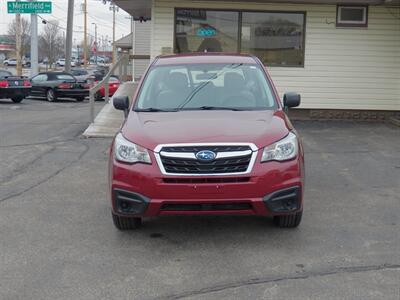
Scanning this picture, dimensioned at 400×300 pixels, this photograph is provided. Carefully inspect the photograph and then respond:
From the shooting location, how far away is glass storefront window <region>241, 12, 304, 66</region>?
1402 cm

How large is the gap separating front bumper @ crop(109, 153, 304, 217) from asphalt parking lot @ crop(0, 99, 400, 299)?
0.39 meters

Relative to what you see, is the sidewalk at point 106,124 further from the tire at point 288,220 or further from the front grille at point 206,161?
the front grille at point 206,161

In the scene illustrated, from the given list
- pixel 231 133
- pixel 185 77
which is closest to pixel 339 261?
pixel 231 133

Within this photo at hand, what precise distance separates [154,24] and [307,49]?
379cm

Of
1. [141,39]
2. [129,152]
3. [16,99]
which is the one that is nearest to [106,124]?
[129,152]

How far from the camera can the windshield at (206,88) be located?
629cm

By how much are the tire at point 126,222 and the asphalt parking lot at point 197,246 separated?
64 millimetres

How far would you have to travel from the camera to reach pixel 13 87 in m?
23.9

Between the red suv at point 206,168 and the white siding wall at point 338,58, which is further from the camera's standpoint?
the white siding wall at point 338,58

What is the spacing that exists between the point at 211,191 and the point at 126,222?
1.12 meters

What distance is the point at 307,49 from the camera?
14133mm

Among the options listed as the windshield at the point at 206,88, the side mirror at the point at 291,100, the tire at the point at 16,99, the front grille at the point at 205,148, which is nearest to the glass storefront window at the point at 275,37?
the windshield at the point at 206,88

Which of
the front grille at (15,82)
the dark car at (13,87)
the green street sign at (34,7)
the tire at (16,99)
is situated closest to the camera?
the dark car at (13,87)

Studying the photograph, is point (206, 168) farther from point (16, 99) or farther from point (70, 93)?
point (70, 93)
